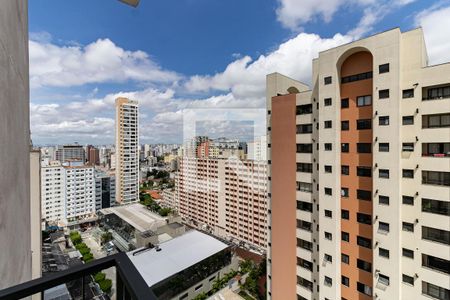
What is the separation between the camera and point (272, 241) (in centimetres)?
654

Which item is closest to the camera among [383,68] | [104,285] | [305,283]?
[383,68]

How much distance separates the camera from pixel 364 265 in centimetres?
484

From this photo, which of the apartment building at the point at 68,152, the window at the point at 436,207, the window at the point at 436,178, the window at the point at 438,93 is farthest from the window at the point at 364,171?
the apartment building at the point at 68,152

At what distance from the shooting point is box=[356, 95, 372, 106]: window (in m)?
4.82

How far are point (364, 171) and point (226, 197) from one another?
Answer: 1152cm

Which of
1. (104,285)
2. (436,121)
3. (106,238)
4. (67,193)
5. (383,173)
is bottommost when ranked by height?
(106,238)

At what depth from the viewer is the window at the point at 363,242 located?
477 cm

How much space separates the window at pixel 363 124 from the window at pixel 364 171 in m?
0.91

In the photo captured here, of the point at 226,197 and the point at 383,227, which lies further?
the point at 226,197

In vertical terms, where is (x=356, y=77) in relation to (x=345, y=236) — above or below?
above

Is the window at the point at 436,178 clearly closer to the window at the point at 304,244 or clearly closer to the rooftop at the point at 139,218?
the window at the point at 304,244

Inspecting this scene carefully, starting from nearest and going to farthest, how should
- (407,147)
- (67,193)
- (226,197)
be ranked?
(407,147), (226,197), (67,193)

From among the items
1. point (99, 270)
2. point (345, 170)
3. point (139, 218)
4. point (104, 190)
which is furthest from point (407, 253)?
point (104, 190)

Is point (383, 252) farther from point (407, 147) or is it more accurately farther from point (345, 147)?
point (345, 147)
